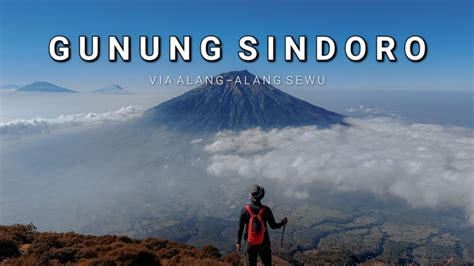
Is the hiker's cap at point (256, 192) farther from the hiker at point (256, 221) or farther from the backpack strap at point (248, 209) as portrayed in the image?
the backpack strap at point (248, 209)

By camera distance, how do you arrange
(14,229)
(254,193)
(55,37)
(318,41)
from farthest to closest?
1. (318,41)
2. (55,37)
3. (14,229)
4. (254,193)

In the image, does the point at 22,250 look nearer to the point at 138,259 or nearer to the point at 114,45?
the point at 138,259

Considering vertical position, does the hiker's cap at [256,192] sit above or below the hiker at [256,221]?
above

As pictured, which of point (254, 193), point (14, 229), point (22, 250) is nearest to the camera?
point (254, 193)

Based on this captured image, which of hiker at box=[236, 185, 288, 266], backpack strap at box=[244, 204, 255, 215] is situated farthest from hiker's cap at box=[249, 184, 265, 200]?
backpack strap at box=[244, 204, 255, 215]

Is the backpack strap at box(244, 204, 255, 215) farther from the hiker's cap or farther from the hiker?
the hiker's cap

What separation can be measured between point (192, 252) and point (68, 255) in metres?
3.68

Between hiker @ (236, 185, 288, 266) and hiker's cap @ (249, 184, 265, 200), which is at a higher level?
hiker's cap @ (249, 184, 265, 200)

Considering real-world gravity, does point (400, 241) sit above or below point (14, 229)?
below

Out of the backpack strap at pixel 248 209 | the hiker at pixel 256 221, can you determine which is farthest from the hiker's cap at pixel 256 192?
the backpack strap at pixel 248 209

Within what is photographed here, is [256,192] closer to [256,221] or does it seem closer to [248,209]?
[248,209]

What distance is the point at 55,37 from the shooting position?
23922 millimetres

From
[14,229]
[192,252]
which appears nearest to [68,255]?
[192,252]

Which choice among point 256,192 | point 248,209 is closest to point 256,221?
point 248,209
